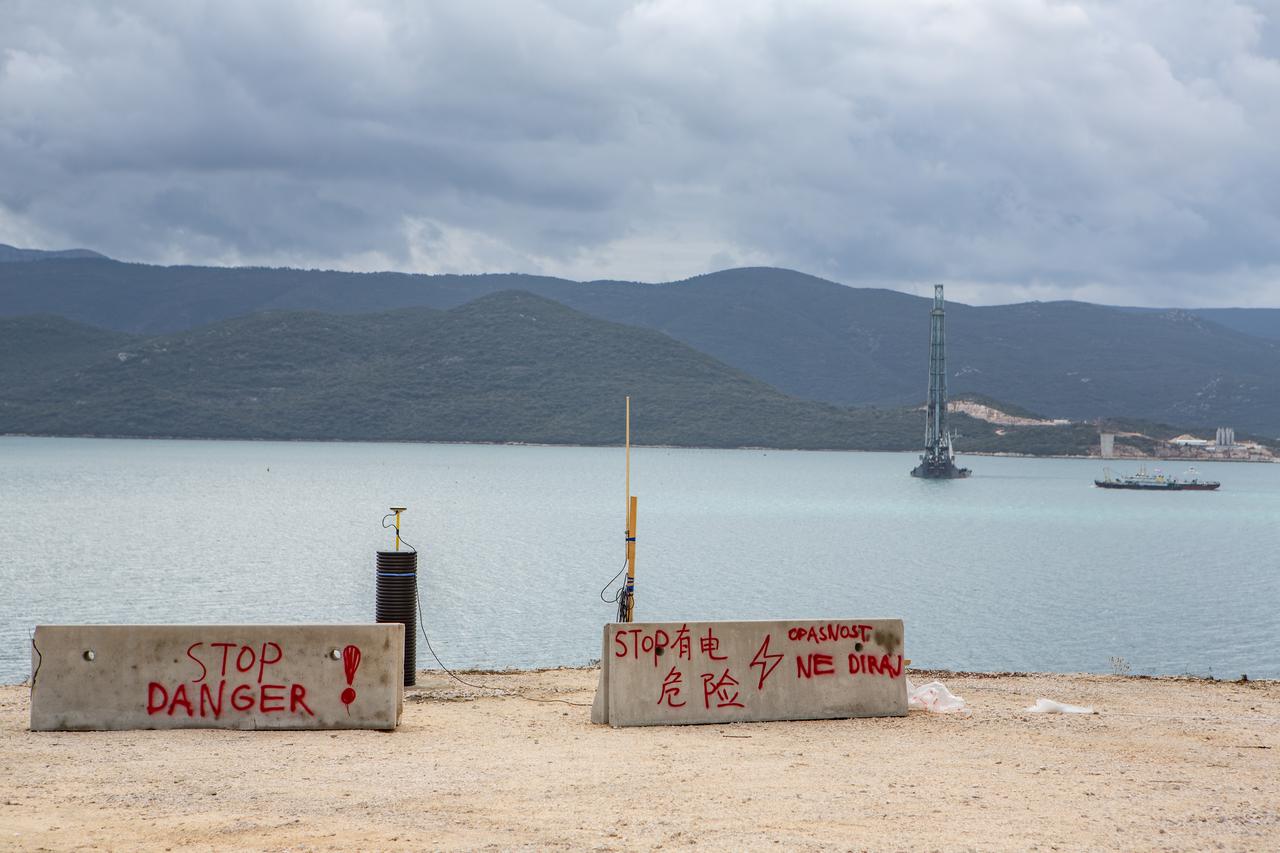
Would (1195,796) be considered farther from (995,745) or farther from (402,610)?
(402,610)

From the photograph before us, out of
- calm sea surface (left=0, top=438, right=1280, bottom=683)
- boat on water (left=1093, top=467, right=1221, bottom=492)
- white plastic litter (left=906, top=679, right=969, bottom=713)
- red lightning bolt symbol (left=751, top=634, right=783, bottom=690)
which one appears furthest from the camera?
boat on water (left=1093, top=467, right=1221, bottom=492)

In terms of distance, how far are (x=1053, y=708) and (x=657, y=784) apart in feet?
16.3

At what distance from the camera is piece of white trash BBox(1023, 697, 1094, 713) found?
12.9 m

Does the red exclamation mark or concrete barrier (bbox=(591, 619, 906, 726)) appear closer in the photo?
the red exclamation mark

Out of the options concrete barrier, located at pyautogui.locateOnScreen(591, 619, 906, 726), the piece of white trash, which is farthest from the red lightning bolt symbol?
the piece of white trash

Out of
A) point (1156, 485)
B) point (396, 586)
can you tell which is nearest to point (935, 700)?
point (396, 586)

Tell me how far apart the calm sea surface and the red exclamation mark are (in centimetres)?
1260

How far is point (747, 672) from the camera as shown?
12078mm

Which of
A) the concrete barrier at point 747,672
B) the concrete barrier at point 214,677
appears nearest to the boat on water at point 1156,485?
the concrete barrier at point 747,672

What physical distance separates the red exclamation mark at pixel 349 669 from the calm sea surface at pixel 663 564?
41.3 feet

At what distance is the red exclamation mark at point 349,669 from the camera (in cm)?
1149

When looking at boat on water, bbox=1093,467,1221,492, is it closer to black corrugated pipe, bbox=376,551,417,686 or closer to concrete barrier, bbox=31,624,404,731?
black corrugated pipe, bbox=376,551,417,686

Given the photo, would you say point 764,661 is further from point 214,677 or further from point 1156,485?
point 1156,485

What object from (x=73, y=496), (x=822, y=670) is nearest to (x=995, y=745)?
(x=822, y=670)
